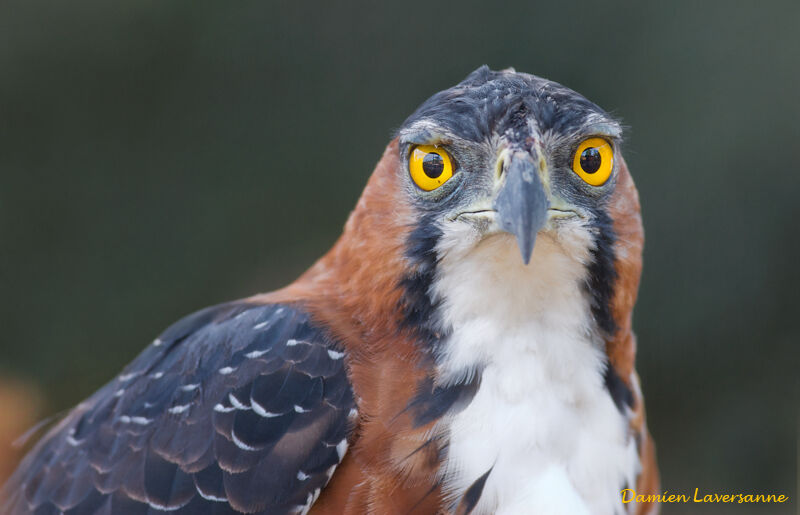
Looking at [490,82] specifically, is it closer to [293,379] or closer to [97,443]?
[293,379]

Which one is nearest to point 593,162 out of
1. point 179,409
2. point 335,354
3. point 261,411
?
point 335,354

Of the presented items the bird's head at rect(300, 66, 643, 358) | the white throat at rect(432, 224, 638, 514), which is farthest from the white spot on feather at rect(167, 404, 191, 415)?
the white throat at rect(432, 224, 638, 514)

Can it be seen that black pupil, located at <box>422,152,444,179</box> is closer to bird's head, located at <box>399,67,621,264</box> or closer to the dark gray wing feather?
bird's head, located at <box>399,67,621,264</box>

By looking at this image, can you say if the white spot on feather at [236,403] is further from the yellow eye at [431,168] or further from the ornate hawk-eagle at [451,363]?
the yellow eye at [431,168]

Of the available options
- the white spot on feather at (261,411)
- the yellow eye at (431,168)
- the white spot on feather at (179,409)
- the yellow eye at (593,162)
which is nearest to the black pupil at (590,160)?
the yellow eye at (593,162)

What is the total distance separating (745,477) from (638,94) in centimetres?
278

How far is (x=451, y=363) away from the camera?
8.94ft

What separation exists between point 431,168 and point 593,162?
530 millimetres

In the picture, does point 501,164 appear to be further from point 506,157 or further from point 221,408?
point 221,408

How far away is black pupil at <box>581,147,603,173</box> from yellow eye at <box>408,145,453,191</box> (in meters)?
0.43

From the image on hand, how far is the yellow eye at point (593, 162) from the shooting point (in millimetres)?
2760

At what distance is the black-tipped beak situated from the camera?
2.43 metres

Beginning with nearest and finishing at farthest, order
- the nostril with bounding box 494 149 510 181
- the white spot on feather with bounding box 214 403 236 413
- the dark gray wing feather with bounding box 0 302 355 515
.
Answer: the nostril with bounding box 494 149 510 181 → the dark gray wing feather with bounding box 0 302 355 515 → the white spot on feather with bounding box 214 403 236 413

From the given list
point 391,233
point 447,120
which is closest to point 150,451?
point 391,233
